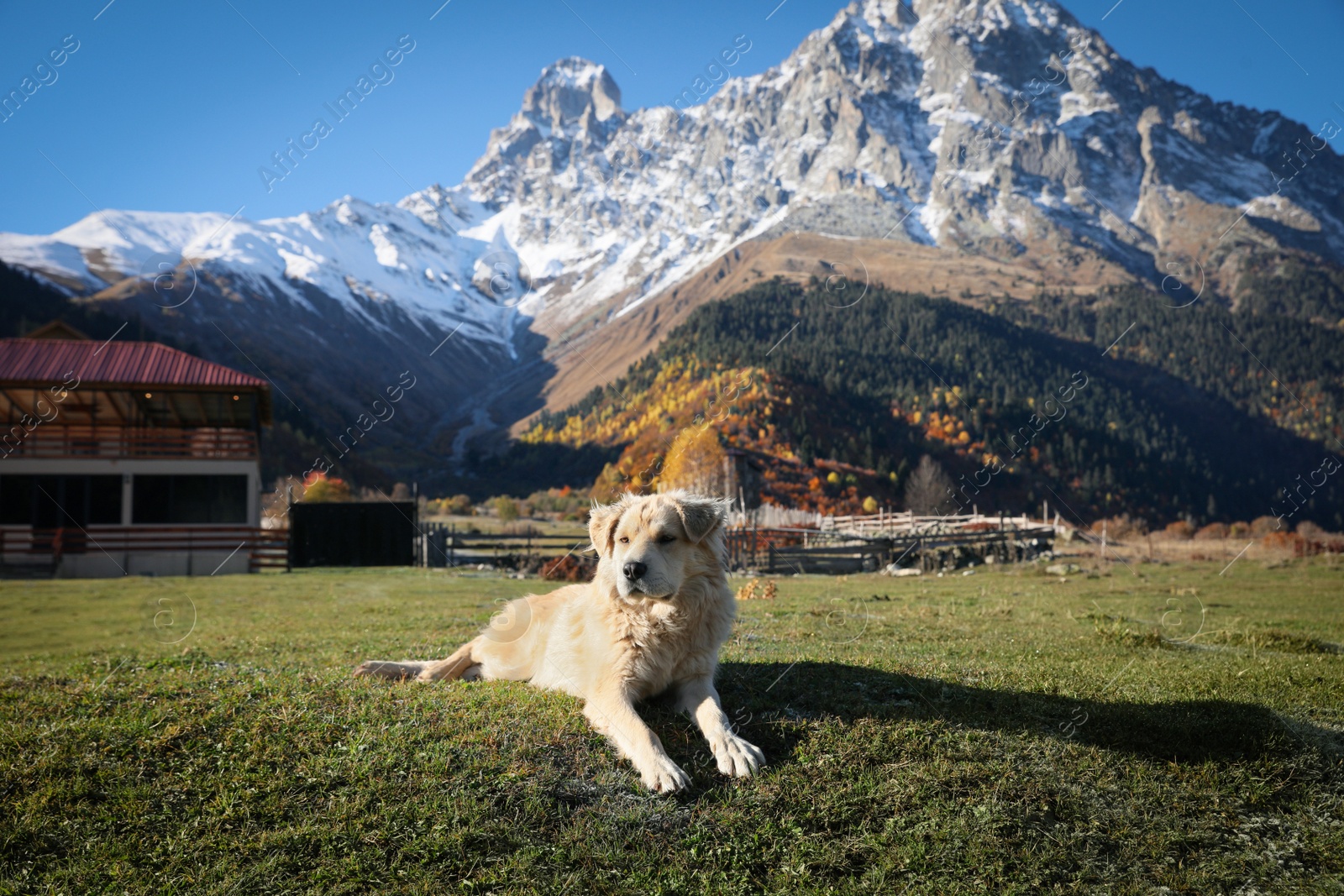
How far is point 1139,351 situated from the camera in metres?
110

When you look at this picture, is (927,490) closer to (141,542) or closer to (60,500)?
(141,542)

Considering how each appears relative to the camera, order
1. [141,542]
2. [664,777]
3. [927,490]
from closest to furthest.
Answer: [664,777] → [141,542] → [927,490]

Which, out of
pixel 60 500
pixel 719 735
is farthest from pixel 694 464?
pixel 60 500

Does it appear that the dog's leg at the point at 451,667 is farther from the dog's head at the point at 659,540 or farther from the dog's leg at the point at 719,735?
the dog's leg at the point at 719,735

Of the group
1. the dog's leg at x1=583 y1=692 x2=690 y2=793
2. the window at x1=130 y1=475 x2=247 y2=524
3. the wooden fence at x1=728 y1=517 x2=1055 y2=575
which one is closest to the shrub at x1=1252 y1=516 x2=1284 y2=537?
the wooden fence at x1=728 y1=517 x2=1055 y2=575

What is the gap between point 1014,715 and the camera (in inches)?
239

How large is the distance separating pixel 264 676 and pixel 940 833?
6.28 metres

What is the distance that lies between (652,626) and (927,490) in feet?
170

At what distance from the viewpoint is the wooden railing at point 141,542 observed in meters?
27.2

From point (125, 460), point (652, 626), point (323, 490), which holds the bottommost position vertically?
point (652, 626)

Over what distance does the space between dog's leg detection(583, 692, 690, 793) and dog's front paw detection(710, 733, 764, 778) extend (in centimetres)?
27

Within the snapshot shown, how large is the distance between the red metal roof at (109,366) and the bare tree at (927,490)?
135ft

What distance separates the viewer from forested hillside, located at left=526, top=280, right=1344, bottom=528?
67625 mm

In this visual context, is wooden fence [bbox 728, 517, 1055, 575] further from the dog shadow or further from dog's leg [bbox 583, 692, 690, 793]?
dog's leg [bbox 583, 692, 690, 793]
